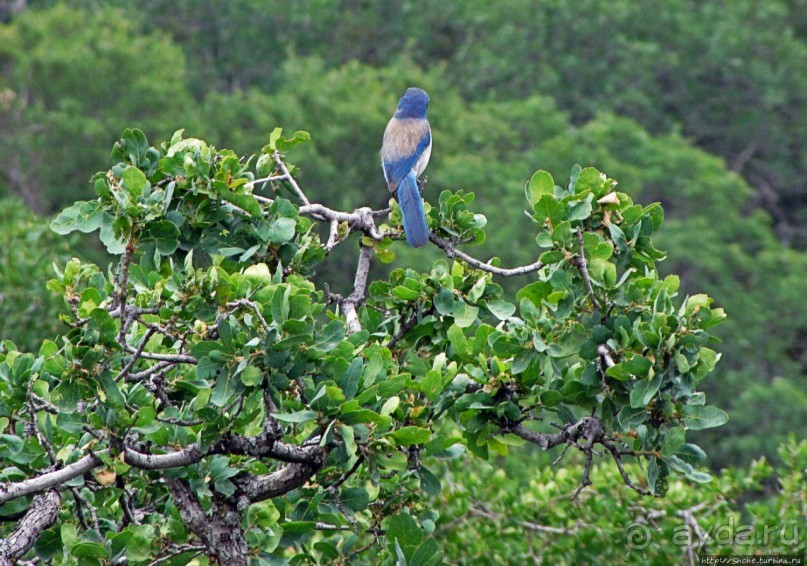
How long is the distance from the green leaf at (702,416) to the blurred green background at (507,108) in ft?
39.4

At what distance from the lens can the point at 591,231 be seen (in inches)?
168

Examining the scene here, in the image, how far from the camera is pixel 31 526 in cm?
387

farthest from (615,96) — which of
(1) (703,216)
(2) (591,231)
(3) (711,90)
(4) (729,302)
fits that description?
(2) (591,231)

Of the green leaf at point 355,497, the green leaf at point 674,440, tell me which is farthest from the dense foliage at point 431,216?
the green leaf at point 674,440

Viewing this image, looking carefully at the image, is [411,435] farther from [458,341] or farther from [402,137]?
Result: [402,137]

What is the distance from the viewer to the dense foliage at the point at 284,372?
12.3 feet

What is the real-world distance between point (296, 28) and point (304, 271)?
79.1 ft

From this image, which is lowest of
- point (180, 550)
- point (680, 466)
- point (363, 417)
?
point (180, 550)

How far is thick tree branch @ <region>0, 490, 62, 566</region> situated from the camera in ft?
12.3

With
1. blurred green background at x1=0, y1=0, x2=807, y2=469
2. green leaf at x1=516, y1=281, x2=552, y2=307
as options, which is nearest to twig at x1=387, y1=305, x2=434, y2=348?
green leaf at x1=516, y1=281, x2=552, y2=307

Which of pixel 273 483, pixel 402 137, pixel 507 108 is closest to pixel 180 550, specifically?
pixel 273 483

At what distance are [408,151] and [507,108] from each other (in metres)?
16.1

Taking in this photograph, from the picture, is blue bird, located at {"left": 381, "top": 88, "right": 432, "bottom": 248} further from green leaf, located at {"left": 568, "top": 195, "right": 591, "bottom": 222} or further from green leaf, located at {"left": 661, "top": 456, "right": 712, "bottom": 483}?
green leaf, located at {"left": 661, "top": 456, "right": 712, "bottom": 483}

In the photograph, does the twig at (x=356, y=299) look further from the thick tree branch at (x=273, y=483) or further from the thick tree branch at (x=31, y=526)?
the thick tree branch at (x=31, y=526)
